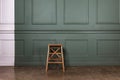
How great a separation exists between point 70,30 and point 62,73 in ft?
4.02

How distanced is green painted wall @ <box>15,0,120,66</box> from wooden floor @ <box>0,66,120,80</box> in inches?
12.3

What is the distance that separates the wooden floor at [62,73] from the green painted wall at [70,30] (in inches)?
12.3

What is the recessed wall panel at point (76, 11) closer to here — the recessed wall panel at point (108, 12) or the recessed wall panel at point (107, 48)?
the recessed wall panel at point (108, 12)

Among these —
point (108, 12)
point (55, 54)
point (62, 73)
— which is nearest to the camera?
point (62, 73)

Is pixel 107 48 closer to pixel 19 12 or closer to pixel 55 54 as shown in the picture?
pixel 55 54

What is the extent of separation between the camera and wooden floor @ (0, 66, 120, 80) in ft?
15.6

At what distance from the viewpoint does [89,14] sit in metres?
5.91

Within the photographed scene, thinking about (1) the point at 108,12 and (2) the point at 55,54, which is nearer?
(2) the point at 55,54

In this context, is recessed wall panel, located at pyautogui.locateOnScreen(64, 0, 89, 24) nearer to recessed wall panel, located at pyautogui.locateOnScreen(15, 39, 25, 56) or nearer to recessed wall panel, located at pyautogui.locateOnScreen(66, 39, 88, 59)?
recessed wall panel, located at pyautogui.locateOnScreen(66, 39, 88, 59)

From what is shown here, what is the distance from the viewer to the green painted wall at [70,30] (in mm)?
5883

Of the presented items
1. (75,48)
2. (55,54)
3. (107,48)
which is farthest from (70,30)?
(107,48)

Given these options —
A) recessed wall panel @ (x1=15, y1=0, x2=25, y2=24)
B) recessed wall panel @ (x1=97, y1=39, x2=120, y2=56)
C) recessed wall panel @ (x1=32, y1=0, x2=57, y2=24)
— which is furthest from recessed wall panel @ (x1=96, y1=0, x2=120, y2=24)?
recessed wall panel @ (x1=15, y1=0, x2=25, y2=24)

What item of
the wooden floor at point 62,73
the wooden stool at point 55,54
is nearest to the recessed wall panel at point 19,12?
the wooden stool at point 55,54

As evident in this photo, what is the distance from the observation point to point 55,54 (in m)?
5.81
